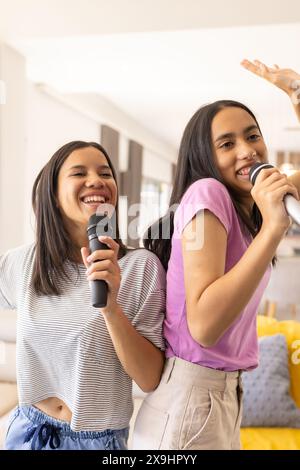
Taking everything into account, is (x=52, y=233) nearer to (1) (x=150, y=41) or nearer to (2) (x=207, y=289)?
(2) (x=207, y=289)

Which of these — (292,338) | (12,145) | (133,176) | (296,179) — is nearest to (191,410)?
(296,179)

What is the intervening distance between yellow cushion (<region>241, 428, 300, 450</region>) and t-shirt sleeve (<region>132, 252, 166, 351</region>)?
2.41 feet

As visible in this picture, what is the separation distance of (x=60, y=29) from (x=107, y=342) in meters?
1.51

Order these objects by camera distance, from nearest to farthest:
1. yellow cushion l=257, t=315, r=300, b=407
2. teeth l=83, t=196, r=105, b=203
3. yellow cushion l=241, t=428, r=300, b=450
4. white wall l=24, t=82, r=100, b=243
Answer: teeth l=83, t=196, r=105, b=203 < yellow cushion l=241, t=428, r=300, b=450 < yellow cushion l=257, t=315, r=300, b=407 < white wall l=24, t=82, r=100, b=243

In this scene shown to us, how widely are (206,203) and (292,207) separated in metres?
0.11

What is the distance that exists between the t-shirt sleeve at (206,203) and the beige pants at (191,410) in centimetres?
19

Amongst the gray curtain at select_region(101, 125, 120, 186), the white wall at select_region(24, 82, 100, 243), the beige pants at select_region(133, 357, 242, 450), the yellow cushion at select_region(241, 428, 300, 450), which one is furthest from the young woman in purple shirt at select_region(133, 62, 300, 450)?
the gray curtain at select_region(101, 125, 120, 186)

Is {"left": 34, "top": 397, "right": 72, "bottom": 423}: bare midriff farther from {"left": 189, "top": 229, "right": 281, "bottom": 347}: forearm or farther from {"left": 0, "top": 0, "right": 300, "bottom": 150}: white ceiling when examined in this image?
{"left": 0, "top": 0, "right": 300, "bottom": 150}: white ceiling

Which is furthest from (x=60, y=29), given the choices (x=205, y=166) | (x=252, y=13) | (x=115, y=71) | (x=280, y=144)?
(x=280, y=144)

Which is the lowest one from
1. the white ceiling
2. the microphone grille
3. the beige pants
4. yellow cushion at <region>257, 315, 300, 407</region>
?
yellow cushion at <region>257, 315, 300, 407</region>

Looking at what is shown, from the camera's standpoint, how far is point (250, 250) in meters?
0.48

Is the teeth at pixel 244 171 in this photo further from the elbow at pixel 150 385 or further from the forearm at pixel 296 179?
the elbow at pixel 150 385

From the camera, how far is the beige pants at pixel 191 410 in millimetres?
569

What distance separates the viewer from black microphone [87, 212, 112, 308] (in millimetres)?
515
